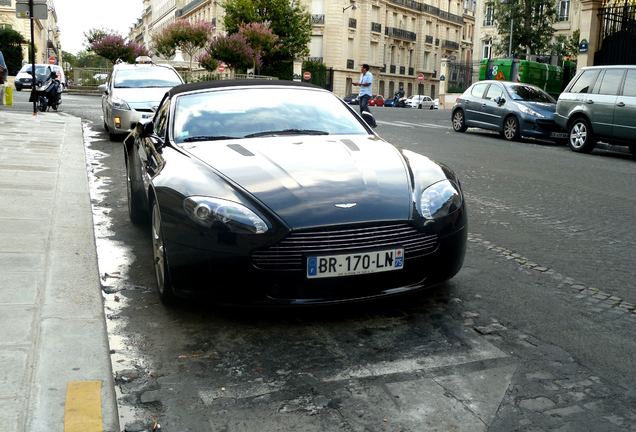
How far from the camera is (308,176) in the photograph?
423cm

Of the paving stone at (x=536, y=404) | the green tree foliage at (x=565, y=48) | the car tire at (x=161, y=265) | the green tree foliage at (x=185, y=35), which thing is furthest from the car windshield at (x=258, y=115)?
the green tree foliage at (x=185, y=35)

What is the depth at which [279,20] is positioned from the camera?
65.5m

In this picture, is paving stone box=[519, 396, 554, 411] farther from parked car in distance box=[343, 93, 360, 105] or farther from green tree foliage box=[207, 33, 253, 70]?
green tree foliage box=[207, 33, 253, 70]

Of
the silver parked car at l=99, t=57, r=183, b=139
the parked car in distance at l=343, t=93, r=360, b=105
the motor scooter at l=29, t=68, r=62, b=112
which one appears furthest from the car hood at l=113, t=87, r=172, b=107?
the parked car in distance at l=343, t=93, r=360, b=105

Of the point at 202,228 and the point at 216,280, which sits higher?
the point at 202,228

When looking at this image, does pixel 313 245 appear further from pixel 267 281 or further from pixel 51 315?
pixel 51 315

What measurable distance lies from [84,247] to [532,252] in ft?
11.2

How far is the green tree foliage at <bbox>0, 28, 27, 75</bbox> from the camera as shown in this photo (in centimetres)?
4816

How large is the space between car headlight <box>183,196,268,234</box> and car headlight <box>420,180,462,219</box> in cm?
94

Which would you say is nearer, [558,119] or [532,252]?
[532,252]

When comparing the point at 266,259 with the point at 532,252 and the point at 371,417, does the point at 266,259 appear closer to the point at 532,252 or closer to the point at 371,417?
the point at 371,417

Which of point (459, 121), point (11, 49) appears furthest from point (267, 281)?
point (11, 49)

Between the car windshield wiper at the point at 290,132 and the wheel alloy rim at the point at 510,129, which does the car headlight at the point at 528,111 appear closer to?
the wheel alloy rim at the point at 510,129

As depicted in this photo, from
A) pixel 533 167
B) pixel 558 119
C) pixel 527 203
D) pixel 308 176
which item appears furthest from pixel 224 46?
pixel 308 176
